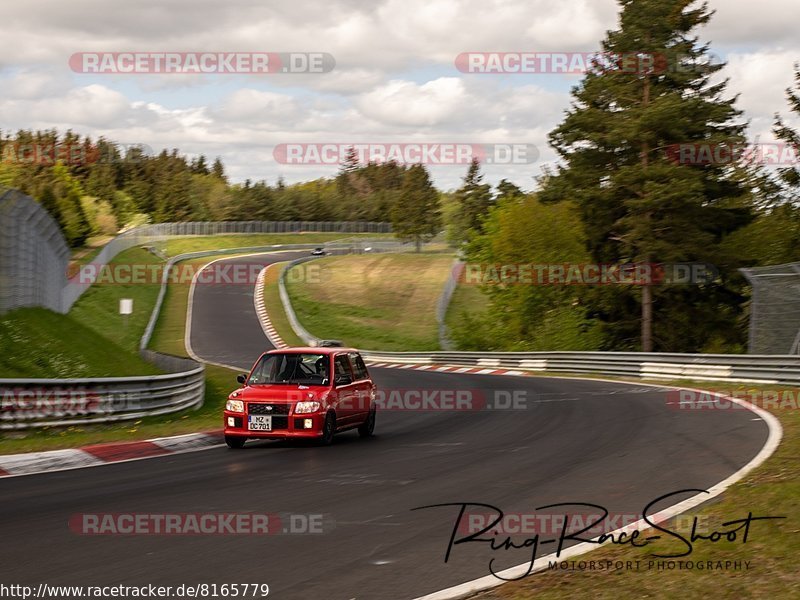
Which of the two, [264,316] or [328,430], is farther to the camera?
[264,316]

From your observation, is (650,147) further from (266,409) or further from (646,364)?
(266,409)

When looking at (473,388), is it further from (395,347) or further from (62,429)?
(395,347)

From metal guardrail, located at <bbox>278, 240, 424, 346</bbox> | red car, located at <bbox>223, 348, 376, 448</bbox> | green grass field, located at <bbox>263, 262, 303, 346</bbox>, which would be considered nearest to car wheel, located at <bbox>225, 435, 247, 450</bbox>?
red car, located at <bbox>223, 348, 376, 448</bbox>

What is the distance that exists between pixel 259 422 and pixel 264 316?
167 ft

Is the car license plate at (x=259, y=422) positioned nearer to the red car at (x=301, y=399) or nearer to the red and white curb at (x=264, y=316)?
the red car at (x=301, y=399)

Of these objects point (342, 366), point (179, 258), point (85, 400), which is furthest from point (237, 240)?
point (342, 366)

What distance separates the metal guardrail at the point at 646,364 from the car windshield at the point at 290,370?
12222mm

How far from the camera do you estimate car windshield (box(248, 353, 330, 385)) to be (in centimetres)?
1518

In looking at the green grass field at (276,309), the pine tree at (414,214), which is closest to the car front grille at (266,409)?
the green grass field at (276,309)

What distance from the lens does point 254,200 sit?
143 meters

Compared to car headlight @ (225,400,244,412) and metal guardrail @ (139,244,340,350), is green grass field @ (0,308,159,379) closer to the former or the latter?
car headlight @ (225,400,244,412)

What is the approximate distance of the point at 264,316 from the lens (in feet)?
212

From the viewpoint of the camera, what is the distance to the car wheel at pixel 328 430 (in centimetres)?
1452

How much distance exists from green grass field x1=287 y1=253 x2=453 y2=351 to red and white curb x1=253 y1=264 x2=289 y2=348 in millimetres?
2185
